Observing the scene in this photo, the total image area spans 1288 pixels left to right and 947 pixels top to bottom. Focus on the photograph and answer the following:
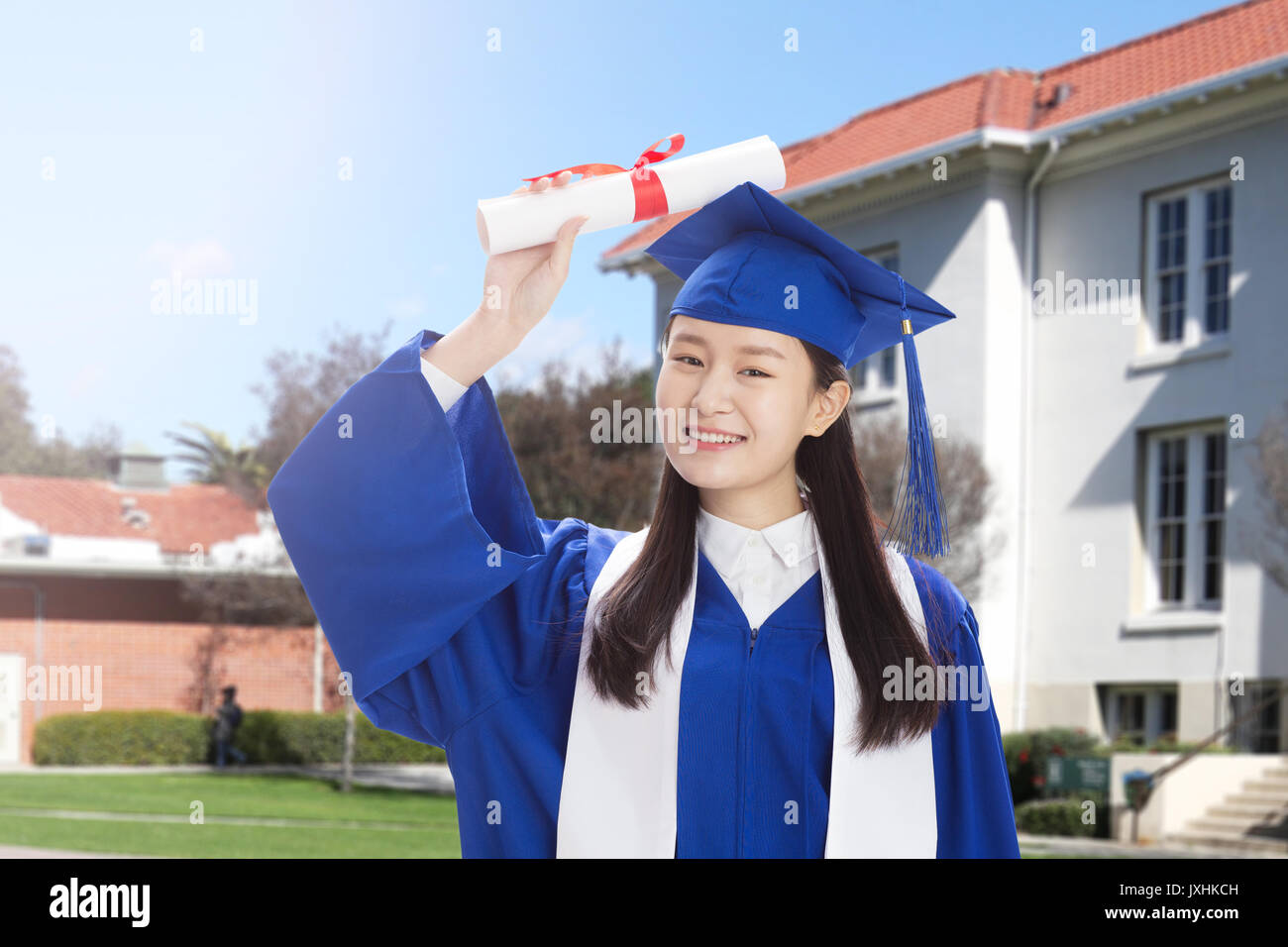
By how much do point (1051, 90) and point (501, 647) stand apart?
748 inches

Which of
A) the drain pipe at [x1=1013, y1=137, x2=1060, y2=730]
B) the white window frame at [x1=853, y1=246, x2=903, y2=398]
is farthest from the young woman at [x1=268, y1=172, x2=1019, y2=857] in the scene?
the white window frame at [x1=853, y1=246, x2=903, y2=398]

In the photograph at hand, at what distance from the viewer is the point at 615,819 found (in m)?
2.20

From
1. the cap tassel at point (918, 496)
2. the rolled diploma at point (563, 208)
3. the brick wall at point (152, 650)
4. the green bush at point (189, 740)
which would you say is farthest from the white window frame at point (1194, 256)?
the rolled diploma at point (563, 208)

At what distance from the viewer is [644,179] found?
2.20 metres

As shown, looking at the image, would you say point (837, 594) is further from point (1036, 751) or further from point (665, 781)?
point (1036, 751)

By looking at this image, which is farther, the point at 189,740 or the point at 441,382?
the point at 189,740

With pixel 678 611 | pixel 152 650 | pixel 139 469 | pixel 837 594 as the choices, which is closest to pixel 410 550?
pixel 678 611

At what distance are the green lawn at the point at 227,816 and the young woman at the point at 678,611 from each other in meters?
9.20

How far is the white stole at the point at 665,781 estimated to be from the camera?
7.22 feet

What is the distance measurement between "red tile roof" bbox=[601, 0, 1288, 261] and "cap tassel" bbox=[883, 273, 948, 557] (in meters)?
13.7

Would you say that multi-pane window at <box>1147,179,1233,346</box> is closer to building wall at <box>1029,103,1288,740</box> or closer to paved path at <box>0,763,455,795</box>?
building wall at <box>1029,103,1288,740</box>

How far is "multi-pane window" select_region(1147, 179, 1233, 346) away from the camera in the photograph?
56.4 ft

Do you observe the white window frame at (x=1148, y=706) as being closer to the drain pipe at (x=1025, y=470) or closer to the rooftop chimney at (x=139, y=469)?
the drain pipe at (x=1025, y=470)
